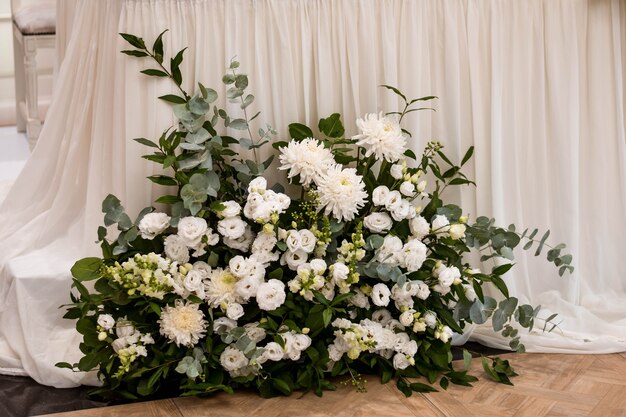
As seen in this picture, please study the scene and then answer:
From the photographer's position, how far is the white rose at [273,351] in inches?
89.9

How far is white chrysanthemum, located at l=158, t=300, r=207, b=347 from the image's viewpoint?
2252mm

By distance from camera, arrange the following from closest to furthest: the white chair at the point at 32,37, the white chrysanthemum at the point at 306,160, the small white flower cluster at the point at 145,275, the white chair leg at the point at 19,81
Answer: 1. the small white flower cluster at the point at 145,275
2. the white chrysanthemum at the point at 306,160
3. the white chair at the point at 32,37
4. the white chair leg at the point at 19,81

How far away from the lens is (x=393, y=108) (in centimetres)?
254

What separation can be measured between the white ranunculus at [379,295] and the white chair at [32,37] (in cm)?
300

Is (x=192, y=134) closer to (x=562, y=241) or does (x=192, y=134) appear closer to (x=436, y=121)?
(x=436, y=121)

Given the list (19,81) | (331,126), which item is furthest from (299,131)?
(19,81)

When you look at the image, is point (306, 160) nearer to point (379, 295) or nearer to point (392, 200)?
point (392, 200)

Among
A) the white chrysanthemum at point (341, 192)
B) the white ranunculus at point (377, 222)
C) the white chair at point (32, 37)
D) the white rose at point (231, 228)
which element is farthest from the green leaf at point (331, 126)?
the white chair at point (32, 37)

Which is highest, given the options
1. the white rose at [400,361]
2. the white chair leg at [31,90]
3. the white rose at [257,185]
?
the white chair leg at [31,90]

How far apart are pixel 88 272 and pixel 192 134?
1.35 ft

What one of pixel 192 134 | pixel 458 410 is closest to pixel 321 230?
pixel 192 134

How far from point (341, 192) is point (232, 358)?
0.48m

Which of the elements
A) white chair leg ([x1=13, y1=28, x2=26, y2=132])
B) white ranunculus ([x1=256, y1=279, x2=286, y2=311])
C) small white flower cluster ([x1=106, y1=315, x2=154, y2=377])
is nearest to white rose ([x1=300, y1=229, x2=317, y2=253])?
white ranunculus ([x1=256, y1=279, x2=286, y2=311])

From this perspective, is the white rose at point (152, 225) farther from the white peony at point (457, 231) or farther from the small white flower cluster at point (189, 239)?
the white peony at point (457, 231)
